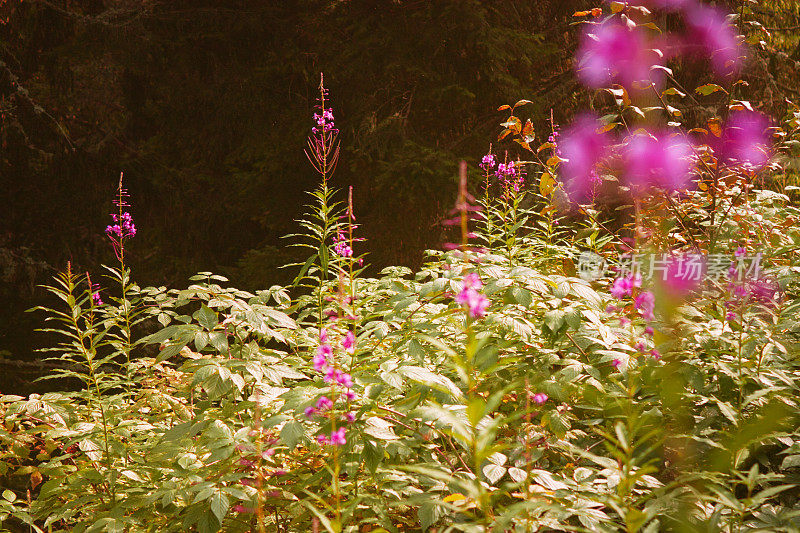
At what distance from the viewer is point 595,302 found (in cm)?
197

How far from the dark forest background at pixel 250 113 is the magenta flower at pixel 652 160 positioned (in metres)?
3.61

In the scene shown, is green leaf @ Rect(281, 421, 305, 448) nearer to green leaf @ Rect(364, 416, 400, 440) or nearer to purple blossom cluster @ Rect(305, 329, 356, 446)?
purple blossom cluster @ Rect(305, 329, 356, 446)

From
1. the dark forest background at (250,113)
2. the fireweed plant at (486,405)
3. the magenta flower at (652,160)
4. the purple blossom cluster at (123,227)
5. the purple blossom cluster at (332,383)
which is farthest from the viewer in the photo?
the dark forest background at (250,113)

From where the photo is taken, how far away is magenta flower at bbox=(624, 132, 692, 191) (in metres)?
2.19

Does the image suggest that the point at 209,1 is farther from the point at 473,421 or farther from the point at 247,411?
the point at 473,421

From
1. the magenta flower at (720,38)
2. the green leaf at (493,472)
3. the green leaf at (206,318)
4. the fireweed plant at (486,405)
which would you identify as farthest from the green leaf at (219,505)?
the magenta flower at (720,38)

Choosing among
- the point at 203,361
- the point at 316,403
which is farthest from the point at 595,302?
the point at 203,361

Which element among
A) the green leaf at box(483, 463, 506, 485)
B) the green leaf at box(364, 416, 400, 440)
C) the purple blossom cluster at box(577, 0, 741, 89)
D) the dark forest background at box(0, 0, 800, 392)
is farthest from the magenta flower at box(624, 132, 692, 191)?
the dark forest background at box(0, 0, 800, 392)

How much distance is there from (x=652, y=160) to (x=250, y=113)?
632 cm

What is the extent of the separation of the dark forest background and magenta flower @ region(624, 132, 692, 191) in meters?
3.61

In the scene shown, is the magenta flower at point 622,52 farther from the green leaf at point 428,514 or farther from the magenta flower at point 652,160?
the green leaf at point 428,514

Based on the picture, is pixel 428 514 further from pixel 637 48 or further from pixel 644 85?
pixel 644 85

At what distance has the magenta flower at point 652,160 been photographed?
7.18 feet

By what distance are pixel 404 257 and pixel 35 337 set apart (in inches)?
223
